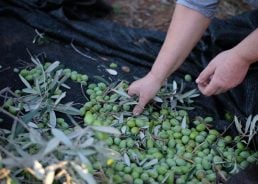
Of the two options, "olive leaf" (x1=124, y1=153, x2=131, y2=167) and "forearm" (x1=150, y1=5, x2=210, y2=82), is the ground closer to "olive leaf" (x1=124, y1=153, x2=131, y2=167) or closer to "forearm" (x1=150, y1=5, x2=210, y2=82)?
"forearm" (x1=150, y1=5, x2=210, y2=82)

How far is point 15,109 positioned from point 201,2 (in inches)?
28.0

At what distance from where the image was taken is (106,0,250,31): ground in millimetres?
2697

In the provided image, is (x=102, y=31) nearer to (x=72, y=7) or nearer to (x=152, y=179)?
(x=72, y=7)

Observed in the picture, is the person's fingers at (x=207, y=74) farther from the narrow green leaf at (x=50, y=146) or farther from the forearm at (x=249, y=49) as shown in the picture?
the narrow green leaf at (x=50, y=146)

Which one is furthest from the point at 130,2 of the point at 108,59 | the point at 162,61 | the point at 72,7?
the point at 162,61

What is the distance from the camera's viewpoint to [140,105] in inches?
71.5

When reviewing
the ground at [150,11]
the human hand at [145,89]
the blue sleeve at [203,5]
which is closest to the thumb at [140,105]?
the human hand at [145,89]

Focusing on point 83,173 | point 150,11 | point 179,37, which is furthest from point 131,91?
point 150,11

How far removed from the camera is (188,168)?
64.3 inches

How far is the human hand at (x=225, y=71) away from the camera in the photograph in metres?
1.56

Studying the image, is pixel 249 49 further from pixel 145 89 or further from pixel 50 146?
pixel 50 146

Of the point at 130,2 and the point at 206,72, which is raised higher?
the point at 206,72

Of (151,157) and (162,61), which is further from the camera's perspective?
(162,61)

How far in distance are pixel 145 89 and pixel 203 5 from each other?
36 centimetres
